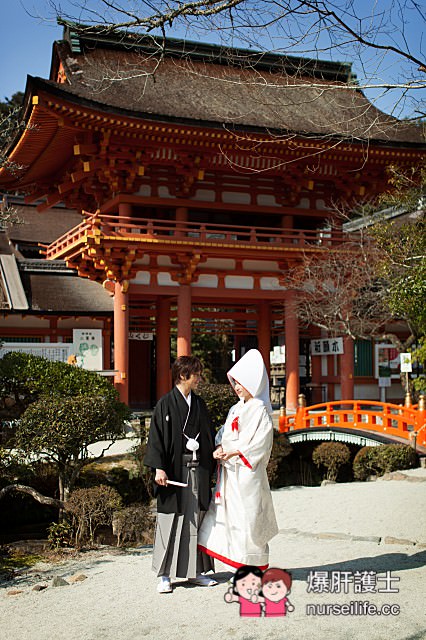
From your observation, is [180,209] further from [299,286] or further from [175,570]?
[175,570]

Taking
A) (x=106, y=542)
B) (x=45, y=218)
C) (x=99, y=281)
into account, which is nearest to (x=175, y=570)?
(x=106, y=542)

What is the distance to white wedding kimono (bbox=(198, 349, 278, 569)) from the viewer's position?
517cm

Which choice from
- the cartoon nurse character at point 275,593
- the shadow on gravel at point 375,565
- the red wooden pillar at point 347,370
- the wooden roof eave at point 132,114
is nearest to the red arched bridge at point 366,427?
the red wooden pillar at point 347,370

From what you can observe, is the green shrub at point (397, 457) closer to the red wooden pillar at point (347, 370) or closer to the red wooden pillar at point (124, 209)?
the red wooden pillar at point (347, 370)

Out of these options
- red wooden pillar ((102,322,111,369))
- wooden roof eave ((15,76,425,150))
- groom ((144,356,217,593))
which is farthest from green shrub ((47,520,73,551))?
red wooden pillar ((102,322,111,369))

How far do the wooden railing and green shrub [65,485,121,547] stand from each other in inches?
373

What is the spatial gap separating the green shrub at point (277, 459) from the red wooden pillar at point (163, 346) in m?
5.80

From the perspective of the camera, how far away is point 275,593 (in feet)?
16.5

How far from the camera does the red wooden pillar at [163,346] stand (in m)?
19.9

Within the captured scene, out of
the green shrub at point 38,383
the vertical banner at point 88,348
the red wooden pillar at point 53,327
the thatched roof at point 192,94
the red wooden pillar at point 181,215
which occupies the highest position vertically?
the thatched roof at point 192,94

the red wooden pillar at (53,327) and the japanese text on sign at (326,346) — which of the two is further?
the japanese text on sign at (326,346)

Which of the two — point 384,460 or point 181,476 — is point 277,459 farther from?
point 181,476

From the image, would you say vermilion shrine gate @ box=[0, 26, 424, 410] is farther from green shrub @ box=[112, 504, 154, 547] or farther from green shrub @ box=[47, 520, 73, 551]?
green shrub @ box=[112, 504, 154, 547]

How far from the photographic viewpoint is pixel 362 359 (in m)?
20.9
